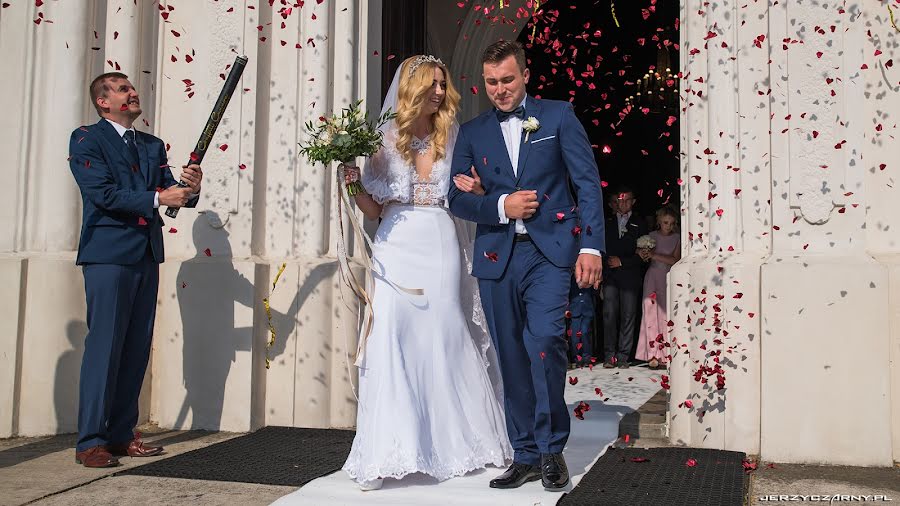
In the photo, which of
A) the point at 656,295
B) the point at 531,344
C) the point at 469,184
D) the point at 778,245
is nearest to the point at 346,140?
the point at 469,184

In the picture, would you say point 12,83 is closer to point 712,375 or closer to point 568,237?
point 568,237

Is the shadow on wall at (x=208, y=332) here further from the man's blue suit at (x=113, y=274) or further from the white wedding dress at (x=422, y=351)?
the white wedding dress at (x=422, y=351)

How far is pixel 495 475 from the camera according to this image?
14.8 feet

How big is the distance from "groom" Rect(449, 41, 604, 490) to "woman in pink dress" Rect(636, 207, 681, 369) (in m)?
5.41

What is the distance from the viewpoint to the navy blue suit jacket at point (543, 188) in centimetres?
423

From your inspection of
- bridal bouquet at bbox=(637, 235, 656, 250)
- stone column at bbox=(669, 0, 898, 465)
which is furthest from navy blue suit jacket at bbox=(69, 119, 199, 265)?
bridal bouquet at bbox=(637, 235, 656, 250)

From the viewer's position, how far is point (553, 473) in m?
4.15

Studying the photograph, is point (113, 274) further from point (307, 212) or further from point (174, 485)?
point (307, 212)

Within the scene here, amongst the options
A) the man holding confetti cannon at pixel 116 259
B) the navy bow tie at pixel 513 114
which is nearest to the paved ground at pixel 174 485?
the man holding confetti cannon at pixel 116 259

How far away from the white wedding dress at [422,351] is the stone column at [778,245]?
1.38 meters

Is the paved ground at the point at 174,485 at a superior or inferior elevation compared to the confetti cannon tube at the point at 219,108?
inferior

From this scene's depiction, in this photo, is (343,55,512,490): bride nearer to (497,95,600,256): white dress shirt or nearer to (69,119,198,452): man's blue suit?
(497,95,600,256): white dress shirt

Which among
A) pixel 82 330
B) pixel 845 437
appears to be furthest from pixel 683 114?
pixel 82 330

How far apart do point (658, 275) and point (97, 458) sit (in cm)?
625
